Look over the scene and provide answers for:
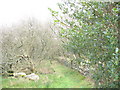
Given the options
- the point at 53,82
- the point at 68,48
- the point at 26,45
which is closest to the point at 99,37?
the point at 68,48

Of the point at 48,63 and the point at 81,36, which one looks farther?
the point at 48,63

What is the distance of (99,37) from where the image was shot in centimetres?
110

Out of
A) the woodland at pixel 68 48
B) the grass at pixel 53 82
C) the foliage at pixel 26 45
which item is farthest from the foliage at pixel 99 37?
the foliage at pixel 26 45

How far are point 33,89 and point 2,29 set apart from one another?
110 cm

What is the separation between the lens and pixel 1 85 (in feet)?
6.35

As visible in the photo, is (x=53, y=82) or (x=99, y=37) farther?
(x=53, y=82)

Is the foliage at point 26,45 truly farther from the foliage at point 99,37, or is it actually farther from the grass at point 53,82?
the foliage at point 99,37

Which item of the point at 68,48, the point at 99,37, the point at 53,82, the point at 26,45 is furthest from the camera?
the point at 26,45

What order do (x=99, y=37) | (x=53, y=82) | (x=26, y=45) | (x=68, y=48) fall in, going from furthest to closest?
1. (x=26, y=45)
2. (x=53, y=82)
3. (x=68, y=48)
4. (x=99, y=37)

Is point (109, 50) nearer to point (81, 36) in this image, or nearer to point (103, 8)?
point (81, 36)

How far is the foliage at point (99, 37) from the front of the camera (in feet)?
3.30

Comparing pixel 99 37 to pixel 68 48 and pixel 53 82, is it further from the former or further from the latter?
pixel 53 82

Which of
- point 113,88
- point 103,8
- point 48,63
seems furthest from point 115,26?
point 48,63

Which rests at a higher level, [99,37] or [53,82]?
[99,37]
